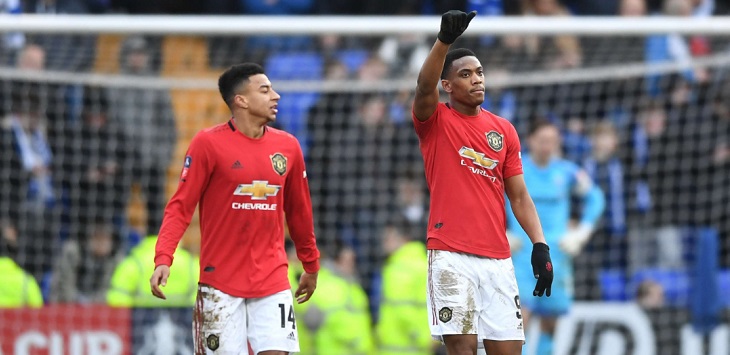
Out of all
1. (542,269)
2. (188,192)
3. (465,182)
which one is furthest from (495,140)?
(188,192)

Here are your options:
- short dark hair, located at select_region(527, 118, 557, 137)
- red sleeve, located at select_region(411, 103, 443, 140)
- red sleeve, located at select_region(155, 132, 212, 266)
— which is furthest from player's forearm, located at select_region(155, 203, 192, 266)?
short dark hair, located at select_region(527, 118, 557, 137)

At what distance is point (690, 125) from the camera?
11938 mm

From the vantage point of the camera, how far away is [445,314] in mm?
6395

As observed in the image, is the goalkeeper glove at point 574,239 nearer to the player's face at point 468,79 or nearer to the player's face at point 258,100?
the player's face at point 468,79

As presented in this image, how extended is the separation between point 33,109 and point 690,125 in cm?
619

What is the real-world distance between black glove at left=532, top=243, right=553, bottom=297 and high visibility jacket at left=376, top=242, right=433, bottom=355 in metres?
4.14

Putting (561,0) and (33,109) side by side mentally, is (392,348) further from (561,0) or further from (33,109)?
(561,0)

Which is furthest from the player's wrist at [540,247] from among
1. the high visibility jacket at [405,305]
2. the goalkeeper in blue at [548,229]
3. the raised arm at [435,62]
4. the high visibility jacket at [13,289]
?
the high visibility jacket at [13,289]

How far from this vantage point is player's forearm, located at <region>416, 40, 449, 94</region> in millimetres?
6145

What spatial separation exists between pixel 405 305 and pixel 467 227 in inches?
167

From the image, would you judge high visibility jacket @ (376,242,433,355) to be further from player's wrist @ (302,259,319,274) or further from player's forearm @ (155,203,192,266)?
player's forearm @ (155,203,192,266)

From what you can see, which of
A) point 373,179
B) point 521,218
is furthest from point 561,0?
point 521,218

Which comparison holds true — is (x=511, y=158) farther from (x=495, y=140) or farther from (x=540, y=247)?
(x=540, y=247)

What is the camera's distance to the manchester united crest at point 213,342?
6641mm
